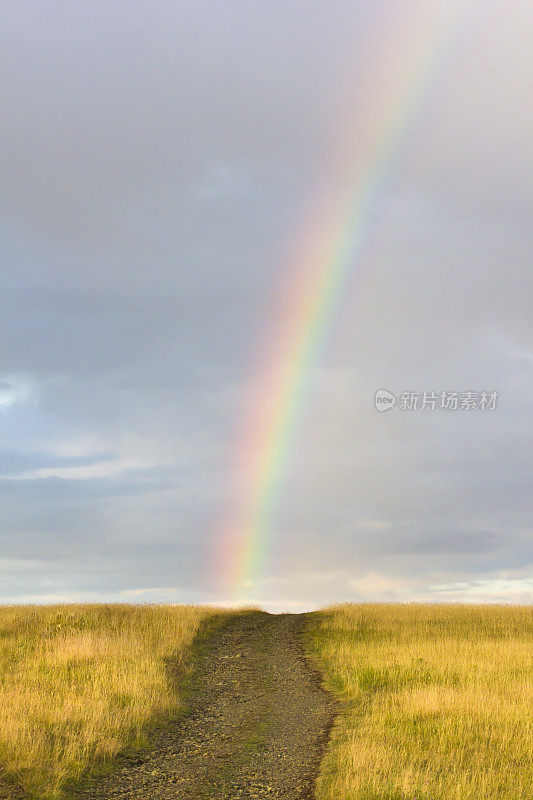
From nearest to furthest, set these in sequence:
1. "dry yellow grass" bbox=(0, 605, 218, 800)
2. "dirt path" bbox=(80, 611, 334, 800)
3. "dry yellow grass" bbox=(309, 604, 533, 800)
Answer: "dry yellow grass" bbox=(309, 604, 533, 800)
"dirt path" bbox=(80, 611, 334, 800)
"dry yellow grass" bbox=(0, 605, 218, 800)

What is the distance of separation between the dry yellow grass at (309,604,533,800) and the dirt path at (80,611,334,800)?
586 mm

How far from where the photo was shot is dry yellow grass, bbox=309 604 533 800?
1094 centimetres

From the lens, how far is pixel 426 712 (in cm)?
1479

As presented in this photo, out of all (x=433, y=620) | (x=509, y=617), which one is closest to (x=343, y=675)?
(x=433, y=620)

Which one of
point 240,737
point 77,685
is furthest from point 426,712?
point 77,685

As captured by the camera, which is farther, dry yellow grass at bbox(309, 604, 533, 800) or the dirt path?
the dirt path

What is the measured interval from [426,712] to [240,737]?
158 inches

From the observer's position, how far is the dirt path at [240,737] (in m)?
11.1

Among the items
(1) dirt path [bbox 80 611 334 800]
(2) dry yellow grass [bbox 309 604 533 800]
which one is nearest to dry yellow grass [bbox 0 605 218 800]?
(1) dirt path [bbox 80 611 334 800]

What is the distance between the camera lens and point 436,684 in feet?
57.7

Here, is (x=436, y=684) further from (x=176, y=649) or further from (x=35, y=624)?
(x=35, y=624)

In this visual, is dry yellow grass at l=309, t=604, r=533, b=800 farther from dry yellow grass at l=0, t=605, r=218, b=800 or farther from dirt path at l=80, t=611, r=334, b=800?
dry yellow grass at l=0, t=605, r=218, b=800

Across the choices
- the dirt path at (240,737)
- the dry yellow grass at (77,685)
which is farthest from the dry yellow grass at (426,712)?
the dry yellow grass at (77,685)

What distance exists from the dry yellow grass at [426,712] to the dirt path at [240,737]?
59 centimetres
